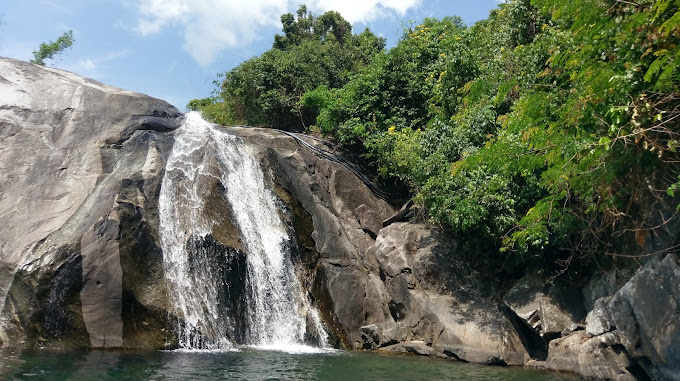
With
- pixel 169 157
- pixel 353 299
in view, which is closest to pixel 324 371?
pixel 353 299

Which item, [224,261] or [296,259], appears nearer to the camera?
[224,261]

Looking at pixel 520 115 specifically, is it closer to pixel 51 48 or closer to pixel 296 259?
pixel 296 259

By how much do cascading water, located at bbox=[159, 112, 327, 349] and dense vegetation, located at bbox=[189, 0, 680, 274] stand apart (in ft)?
15.4

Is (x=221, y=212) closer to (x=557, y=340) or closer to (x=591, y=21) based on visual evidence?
(x=557, y=340)

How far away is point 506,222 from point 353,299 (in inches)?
183

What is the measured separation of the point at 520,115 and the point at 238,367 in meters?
7.13

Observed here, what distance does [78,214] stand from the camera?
13.5 metres

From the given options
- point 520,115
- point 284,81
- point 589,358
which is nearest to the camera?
point 520,115

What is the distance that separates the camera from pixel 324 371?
10.0 metres

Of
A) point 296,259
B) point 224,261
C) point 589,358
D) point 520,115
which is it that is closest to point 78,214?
point 224,261

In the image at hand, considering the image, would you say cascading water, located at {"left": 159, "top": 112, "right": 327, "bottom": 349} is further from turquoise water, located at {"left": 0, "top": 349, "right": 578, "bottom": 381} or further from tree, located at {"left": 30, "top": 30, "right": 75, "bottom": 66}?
tree, located at {"left": 30, "top": 30, "right": 75, "bottom": 66}

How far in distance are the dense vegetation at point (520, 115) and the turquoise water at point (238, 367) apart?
317cm

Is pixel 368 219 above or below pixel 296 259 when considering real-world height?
above

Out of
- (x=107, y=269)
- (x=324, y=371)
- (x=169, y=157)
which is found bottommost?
(x=324, y=371)
